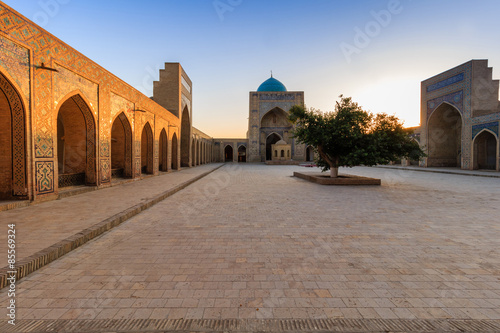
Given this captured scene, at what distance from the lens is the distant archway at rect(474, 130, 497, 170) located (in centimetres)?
1562

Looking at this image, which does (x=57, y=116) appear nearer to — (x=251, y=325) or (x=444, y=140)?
(x=251, y=325)

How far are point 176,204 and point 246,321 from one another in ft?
12.9

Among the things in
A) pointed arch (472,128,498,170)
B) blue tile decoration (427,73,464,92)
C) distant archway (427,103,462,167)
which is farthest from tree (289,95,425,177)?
distant archway (427,103,462,167)

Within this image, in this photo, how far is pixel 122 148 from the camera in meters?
9.31

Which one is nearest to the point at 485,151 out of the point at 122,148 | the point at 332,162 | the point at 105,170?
the point at 332,162

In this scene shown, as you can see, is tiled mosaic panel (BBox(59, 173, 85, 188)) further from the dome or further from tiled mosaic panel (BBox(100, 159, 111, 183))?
the dome

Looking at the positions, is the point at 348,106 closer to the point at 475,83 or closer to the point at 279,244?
the point at 279,244

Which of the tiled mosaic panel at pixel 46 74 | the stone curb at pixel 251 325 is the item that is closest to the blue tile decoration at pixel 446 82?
the stone curb at pixel 251 325

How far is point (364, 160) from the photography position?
8.06 metres

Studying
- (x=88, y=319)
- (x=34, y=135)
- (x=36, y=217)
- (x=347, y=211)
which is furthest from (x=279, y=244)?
(x=34, y=135)

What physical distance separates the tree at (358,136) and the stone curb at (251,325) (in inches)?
269

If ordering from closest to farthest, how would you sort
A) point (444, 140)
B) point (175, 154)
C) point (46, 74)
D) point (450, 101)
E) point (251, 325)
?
point (251, 325), point (46, 74), point (175, 154), point (450, 101), point (444, 140)

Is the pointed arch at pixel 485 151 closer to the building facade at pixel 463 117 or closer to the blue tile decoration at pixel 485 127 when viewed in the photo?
the building facade at pixel 463 117

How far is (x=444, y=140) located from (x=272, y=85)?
1975 cm
